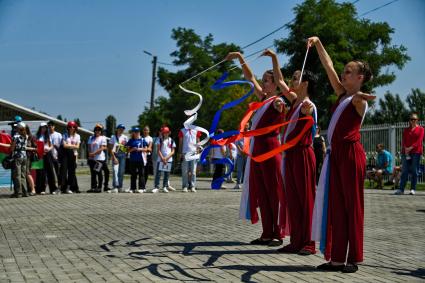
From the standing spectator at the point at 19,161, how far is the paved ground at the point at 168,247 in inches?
131

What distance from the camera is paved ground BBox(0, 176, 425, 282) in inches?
227

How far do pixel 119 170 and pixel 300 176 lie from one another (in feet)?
38.2

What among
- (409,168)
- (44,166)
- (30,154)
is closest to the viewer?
(30,154)

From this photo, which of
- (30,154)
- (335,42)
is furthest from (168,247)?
(335,42)

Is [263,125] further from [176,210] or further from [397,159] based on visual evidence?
[397,159]

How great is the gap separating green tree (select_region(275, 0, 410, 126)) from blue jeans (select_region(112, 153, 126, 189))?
23028mm

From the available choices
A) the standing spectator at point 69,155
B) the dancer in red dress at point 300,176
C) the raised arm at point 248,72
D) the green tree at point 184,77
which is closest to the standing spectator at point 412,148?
the standing spectator at point 69,155

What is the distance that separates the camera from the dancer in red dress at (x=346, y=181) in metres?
5.96

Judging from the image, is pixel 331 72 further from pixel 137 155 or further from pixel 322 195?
pixel 137 155

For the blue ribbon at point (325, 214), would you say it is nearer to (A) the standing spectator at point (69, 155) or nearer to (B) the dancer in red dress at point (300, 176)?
(B) the dancer in red dress at point (300, 176)

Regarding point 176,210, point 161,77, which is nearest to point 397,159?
point 176,210

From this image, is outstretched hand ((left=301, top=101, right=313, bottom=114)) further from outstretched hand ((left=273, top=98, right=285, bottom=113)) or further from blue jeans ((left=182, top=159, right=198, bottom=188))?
blue jeans ((left=182, top=159, right=198, bottom=188))

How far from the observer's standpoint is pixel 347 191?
6000mm

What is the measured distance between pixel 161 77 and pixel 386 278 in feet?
178
